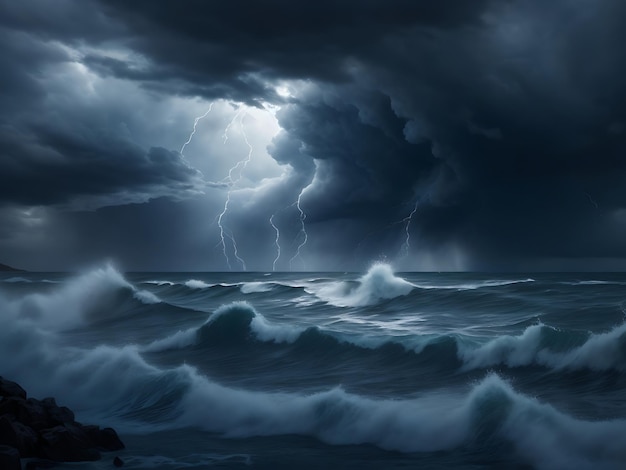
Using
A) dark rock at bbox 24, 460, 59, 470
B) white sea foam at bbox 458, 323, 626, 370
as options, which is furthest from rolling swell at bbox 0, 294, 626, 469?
dark rock at bbox 24, 460, 59, 470

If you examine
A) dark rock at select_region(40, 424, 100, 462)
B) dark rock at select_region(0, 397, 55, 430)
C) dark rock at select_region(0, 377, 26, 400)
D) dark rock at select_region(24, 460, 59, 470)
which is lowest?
dark rock at select_region(24, 460, 59, 470)

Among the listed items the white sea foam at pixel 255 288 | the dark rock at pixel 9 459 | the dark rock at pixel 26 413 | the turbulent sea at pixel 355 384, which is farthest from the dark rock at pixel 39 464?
the white sea foam at pixel 255 288

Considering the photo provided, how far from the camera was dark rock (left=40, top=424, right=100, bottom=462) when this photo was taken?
391 inches

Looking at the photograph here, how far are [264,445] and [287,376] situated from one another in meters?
5.81

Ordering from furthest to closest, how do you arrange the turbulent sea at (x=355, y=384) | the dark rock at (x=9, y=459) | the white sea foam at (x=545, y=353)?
1. the white sea foam at (x=545, y=353)
2. the turbulent sea at (x=355, y=384)
3. the dark rock at (x=9, y=459)

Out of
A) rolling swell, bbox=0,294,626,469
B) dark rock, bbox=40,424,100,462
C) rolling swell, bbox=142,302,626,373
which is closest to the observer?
rolling swell, bbox=0,294,626,469

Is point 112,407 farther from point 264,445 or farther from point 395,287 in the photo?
point 395,287

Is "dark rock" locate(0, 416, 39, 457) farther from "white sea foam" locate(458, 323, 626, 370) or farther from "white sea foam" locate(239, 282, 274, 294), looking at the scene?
"white sea foam" locate(239, 282, 274, 294)

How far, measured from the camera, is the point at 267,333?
73.8 ft

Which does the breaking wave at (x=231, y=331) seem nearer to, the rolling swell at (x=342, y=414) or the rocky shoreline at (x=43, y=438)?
the rolling swell at (x=342, y=414)

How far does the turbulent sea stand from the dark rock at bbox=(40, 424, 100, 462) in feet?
0.73

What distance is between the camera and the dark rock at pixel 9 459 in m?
8.47

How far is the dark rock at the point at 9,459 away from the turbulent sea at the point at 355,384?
120cm

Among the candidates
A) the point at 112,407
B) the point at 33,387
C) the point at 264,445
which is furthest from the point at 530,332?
the point at 33,387
